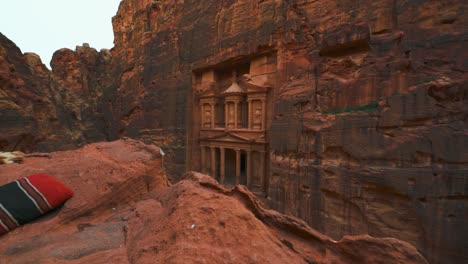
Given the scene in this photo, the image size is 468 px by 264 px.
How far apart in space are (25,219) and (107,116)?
23.0 meters

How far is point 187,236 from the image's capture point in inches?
55.2

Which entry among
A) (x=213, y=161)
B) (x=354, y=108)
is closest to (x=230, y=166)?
(x=213, y=161)

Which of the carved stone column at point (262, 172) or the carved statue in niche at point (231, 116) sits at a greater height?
the carved statue in niche at point (231, 116)

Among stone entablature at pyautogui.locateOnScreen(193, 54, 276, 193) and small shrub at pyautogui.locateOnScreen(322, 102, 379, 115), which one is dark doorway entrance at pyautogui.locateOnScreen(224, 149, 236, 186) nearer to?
stone entablature at pyautogui.locateOnScreen(193, 54, 276, 193)

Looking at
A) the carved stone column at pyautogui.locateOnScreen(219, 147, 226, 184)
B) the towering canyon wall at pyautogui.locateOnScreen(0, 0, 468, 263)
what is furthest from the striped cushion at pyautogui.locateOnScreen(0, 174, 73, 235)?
the carved stone column at pyautogui.locateOnScreen(219, 147, 226, 184)

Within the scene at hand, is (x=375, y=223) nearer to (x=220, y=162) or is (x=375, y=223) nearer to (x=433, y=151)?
(x=433, y=151)

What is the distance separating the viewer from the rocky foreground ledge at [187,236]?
138 centimetres

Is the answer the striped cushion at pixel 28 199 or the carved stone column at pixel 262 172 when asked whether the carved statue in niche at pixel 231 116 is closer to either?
the carved stone column at pixel 262 172

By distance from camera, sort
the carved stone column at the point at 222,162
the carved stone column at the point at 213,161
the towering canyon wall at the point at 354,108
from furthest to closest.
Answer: the carved stone column at the point at 213,161 < the carved stone column at the point at 222,162 < the towering canyon wall at the point at 354,108

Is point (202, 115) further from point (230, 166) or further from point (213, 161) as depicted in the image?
point (230, 166)

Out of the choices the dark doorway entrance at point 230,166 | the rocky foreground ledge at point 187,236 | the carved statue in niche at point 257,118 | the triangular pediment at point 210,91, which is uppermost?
the triangular pediment at point 210,91

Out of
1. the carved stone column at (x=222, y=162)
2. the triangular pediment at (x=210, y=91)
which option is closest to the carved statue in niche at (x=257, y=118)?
the carved stone column at (x=222, y=162)

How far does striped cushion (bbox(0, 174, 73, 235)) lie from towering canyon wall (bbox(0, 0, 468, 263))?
24.6 ft

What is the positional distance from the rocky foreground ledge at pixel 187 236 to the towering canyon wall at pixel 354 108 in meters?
6.27
